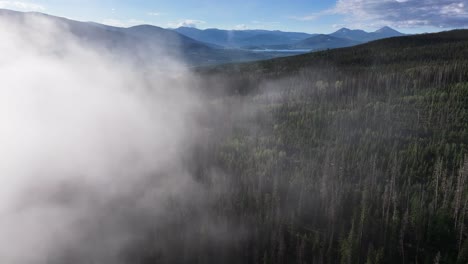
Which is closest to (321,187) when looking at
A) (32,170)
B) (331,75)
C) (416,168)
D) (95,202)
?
(416,168)

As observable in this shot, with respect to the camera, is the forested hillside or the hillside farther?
the hillside

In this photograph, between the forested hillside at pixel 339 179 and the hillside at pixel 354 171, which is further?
the hillside at pixel 354 171

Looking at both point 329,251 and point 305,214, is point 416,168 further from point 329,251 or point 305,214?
point 329,251

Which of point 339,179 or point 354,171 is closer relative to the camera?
point 339,179
